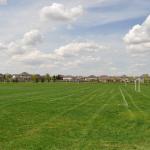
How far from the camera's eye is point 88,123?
19.7 metres

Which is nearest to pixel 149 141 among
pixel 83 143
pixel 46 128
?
pixel 83 143

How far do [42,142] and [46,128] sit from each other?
371 cm

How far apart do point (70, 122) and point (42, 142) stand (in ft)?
20.1

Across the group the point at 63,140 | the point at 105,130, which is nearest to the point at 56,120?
the point at 105,130

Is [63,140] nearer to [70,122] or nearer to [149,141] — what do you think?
[149,141]

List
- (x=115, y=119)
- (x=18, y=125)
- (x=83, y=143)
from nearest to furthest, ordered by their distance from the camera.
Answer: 1. (x=83, y=143)
2. (x=18, y=125)
3. (x=115, y=119)

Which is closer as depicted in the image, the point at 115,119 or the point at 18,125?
the point at 18,125

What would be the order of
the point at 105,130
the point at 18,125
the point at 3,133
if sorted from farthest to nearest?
the point at 18,125
the point at 105,130
the point at 3,133

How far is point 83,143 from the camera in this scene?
44.8 feet

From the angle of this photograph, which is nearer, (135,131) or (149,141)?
(149,141)

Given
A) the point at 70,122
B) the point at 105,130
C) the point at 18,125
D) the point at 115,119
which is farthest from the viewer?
the point at 115,119

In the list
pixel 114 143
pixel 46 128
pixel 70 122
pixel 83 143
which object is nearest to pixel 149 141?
pixel 114 143

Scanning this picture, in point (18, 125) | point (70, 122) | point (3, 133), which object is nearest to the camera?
point (3, 133)

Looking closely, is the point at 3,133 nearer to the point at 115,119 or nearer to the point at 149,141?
the point at 149,141
